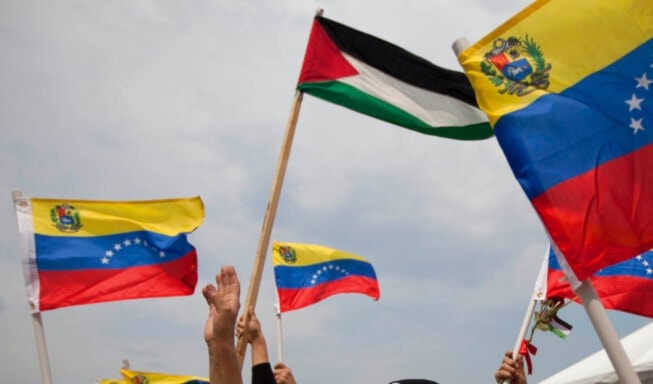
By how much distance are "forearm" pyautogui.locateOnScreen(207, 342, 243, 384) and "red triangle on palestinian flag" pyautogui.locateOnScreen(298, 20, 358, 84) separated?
354 cm

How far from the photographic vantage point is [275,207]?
14.5 feet

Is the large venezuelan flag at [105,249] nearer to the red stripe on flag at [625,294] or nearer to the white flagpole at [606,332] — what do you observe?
the red stripe on flag at [625,294]

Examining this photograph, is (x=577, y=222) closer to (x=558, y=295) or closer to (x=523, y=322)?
(x=523, y=322)

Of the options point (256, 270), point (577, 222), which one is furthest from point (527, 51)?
point (256, 270)

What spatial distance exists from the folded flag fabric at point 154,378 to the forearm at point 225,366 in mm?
12889

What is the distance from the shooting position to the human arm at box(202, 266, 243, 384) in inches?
100

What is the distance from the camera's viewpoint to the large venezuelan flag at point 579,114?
3912mm

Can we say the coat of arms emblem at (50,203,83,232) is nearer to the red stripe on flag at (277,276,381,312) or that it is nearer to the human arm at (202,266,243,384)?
the red stripe on flag at (277,276,381,312)

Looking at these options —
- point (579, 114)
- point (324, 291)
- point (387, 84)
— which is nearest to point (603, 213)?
point (579, 114)

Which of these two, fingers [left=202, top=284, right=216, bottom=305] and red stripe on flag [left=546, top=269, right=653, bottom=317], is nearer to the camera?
fingers [left=202, top=284, right=216, bottom=305]

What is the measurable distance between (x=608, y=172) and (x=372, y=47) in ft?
8.75

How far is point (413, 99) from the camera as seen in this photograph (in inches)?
234

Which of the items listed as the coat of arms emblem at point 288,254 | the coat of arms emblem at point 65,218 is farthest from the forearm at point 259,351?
the coat of arms emblem at point 288,254

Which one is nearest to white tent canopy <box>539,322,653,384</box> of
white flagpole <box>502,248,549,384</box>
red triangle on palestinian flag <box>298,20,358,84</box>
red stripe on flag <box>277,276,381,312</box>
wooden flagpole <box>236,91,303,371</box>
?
white flagpole <box>502,248,549,384</box>
